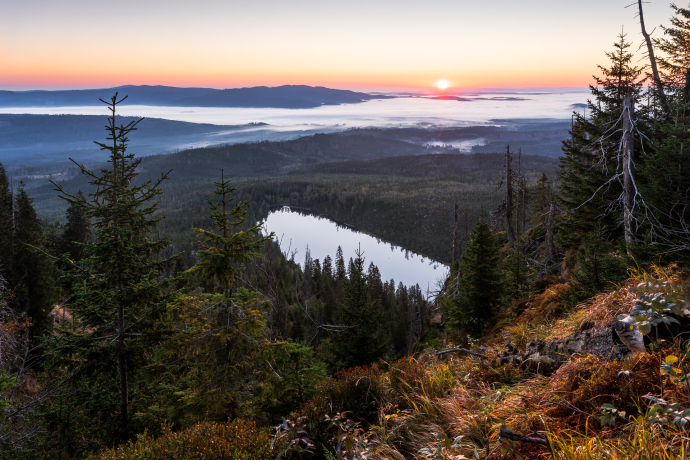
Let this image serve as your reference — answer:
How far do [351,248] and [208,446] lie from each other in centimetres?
13573

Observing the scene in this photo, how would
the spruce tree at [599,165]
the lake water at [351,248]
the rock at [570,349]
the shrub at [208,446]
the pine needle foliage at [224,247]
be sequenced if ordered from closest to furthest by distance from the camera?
1. the rock at [570,349]
2. the shrub at [208,446]
3. the pine needle foliage at [224,247]
4. the spruce tree at [599,165]
5. the lake water at [351,248]

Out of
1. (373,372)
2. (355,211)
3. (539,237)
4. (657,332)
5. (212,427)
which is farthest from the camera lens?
(355,211)

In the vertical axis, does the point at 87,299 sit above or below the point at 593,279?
below

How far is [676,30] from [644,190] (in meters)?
20.8

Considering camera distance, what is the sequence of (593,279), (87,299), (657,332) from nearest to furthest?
(657,332) < (593,279) < (87,299)

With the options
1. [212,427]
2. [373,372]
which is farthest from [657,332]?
[212,427]

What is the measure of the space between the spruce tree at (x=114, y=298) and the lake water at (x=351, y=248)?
79.6m

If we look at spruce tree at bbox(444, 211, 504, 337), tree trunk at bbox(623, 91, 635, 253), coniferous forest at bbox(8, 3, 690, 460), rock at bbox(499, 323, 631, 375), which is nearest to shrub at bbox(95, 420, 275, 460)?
coniferous forest at bbox(8, 3, 690, 460)

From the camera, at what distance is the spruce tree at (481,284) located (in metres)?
15.8

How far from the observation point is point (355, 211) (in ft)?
629

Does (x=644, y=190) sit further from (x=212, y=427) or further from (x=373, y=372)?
(x=212, y=427)

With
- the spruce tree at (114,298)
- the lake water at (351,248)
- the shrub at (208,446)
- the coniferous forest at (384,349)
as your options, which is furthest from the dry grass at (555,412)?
the lake water at (351,248)

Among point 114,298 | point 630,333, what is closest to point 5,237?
point 114,298

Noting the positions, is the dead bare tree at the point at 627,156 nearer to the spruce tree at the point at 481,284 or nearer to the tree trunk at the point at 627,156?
the tree trunk at the point at 627,156
